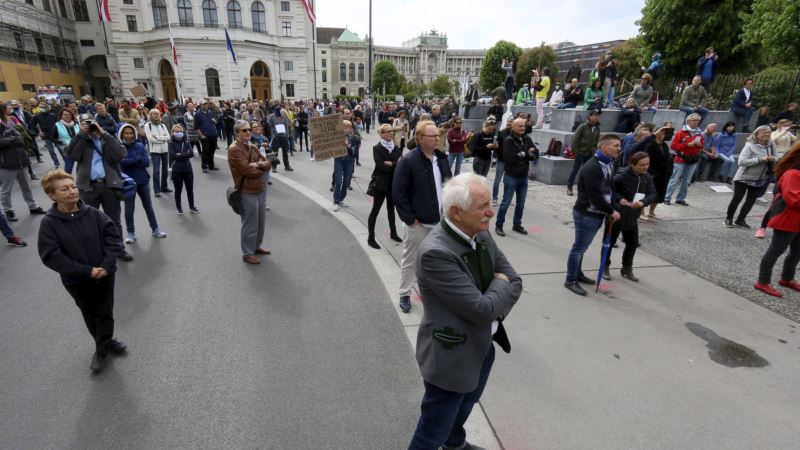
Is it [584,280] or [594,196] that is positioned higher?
[594,196]

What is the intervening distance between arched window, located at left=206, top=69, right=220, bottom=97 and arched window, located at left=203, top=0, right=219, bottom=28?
4980 mm

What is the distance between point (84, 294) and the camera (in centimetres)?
337

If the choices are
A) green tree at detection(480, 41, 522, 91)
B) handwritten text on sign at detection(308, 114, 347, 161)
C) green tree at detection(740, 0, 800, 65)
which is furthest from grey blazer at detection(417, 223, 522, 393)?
green tree at detection(480, 41, 522, 91)

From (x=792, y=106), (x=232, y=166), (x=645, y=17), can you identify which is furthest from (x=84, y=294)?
(x=645, y=17)

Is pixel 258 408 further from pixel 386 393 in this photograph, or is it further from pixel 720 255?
pixel 720 255

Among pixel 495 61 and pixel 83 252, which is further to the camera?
pixel 495 61

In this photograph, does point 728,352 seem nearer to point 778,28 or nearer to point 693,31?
point 778,28

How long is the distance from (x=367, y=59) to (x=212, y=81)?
76.2 metres

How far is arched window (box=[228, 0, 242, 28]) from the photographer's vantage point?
46.1m

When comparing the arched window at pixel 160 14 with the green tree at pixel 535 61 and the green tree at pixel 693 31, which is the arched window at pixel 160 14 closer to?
the green tree at pixel 535 61

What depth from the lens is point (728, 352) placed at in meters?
3.82

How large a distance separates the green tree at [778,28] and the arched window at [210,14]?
4887 centimetres

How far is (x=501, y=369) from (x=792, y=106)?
542 inches

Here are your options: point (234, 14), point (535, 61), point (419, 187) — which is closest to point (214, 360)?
point (419, 187)
